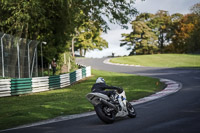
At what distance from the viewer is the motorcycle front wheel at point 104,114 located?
8773mm

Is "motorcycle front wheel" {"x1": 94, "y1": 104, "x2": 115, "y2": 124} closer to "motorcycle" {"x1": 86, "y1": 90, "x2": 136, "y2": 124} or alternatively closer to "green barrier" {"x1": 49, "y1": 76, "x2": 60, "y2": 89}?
"motorcycle" {"x1": 86, "y1": 90, "x2": 136, "y2": 124}

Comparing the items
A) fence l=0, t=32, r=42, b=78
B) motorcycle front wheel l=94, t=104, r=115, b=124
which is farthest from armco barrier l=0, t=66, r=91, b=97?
motorcycle front wheel l=94, t=104, r=115, b=124

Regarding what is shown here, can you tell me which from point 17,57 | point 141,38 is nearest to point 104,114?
point 17,57

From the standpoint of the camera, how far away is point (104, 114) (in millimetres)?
8812

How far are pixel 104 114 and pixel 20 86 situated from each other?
40.6 ft

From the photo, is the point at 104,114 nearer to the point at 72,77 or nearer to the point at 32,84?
the point at 32,84

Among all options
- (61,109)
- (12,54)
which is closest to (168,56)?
(12,54)

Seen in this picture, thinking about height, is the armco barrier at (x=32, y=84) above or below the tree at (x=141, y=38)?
below

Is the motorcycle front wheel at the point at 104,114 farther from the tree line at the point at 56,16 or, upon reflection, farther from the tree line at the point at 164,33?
the tree line at the point at 164,33

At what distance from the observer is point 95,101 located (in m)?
8.93

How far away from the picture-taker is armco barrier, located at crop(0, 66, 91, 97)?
19098 mm

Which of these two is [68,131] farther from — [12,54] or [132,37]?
[132,37]

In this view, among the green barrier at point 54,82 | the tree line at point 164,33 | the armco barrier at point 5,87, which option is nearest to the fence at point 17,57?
the armco barrier at point 5,87

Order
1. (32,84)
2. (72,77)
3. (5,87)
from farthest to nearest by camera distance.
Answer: (72,77) → (32,84) → (5,87)
